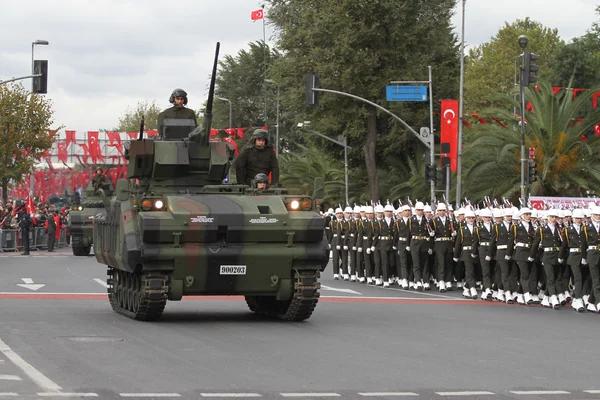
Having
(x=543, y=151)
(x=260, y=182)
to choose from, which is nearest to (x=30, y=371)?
(x=260, y=182)

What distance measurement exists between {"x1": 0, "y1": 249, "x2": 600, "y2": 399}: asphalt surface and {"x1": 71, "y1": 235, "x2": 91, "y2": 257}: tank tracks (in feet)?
74.6

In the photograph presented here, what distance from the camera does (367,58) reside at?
2282 inches

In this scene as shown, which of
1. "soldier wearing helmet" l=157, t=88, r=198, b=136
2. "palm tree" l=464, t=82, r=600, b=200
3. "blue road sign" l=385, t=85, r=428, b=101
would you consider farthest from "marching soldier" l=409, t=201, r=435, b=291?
"palm tree" l=464, t=82, r=600, b=200

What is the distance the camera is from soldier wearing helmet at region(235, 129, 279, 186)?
2039cm

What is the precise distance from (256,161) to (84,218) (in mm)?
25793

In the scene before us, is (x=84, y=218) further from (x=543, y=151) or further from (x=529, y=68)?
(x=529, y=68)

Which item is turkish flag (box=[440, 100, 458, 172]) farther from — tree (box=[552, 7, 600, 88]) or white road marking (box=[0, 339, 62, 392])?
white road marking (box=[0, 339, 62, 392])

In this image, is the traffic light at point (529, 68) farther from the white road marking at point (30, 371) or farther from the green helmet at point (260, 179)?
the white road marking at point (30, 371)

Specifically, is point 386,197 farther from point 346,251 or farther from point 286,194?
point 286,194

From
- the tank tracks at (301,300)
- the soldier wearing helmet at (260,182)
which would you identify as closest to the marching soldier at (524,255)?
the tank tracks at (301,300)

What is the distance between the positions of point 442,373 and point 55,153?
97002 mm

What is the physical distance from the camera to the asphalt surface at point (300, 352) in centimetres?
1157

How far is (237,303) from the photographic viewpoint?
77.8ft

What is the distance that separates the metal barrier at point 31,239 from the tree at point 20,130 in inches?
156
